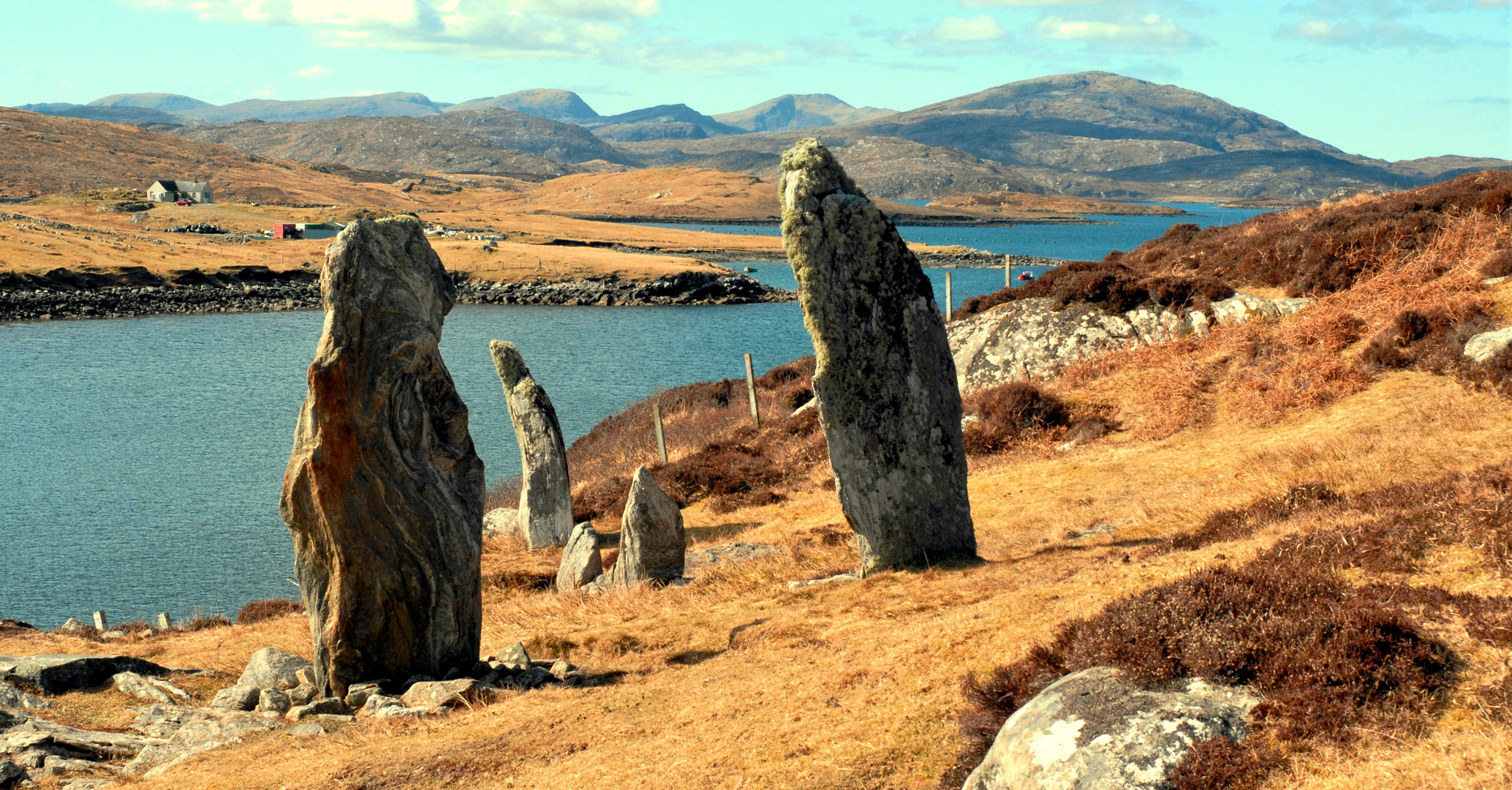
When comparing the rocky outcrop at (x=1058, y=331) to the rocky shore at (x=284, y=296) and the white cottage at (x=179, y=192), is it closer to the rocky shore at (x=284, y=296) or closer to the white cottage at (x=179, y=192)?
the rocky shore at (x=284, y=296)

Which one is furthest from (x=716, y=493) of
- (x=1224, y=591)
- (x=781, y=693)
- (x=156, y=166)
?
(x=156, y=166)

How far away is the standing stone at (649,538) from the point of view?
55.1 feet

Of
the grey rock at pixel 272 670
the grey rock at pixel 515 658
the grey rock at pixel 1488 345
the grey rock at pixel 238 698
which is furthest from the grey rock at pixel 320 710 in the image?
the grey rock at pixel 1488 345

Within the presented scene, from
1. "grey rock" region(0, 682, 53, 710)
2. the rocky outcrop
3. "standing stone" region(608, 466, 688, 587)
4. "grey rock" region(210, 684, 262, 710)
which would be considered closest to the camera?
"grey rock" region(0, 682, 53, 710)

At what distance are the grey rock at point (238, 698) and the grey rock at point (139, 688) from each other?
542mm

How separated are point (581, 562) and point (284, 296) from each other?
9172 centimetres

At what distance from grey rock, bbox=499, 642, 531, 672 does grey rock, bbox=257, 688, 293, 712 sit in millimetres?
2351

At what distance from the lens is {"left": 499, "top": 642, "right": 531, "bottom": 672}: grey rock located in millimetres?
12023

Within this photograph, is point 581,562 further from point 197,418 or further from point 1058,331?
point 197,418

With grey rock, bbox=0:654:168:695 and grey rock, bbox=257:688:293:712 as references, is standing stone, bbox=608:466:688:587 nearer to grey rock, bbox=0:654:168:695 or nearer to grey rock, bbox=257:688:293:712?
grey rock, bbox=257:688:293:712

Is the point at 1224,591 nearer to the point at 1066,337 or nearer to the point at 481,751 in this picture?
the point at 481,751

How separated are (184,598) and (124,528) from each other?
23.0 feet

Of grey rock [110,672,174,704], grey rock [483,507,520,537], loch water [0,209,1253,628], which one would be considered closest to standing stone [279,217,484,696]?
grey rock [110,672,174,704]

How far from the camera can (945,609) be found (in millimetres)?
11383
